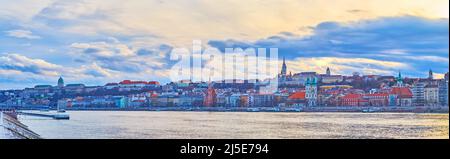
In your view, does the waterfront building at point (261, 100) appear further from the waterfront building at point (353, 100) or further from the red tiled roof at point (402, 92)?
the red tiled roof at point (402, 92)

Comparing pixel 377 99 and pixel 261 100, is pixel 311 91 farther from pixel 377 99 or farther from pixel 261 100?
pixel 377 99

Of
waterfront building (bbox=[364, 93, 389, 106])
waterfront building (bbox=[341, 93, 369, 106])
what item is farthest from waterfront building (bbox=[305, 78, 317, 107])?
waterfront building (bbox=[364, 93, 389, 106])

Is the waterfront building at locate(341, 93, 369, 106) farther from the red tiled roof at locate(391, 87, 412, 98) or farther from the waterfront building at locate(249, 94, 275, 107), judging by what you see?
the waterfront building at locate(249, 94, 275, 107)

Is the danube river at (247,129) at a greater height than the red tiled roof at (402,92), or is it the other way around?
the red tiled roof at (402,92)

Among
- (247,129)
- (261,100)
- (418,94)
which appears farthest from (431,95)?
(247,129)

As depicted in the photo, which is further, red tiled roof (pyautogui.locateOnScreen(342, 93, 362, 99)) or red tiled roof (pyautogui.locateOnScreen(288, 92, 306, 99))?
red tiled roof (pyautogui.locateOnScreen(288, 92, 306, 99))

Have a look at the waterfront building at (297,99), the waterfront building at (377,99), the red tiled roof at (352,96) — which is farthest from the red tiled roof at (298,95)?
the waterfront building at (377,99)

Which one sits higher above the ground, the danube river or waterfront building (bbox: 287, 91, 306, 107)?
waterfront building (bbox: 287, 91, 306, 107)

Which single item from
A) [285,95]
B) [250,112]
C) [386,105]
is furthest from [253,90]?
[386,105]

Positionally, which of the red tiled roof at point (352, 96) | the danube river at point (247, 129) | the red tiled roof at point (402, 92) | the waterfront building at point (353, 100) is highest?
the red tiled roof at point (402, 92)

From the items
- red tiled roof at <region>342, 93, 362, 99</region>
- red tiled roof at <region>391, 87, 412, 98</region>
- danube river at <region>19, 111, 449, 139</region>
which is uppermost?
red tiled roof at <region>391, 87, 412, 98</region>
